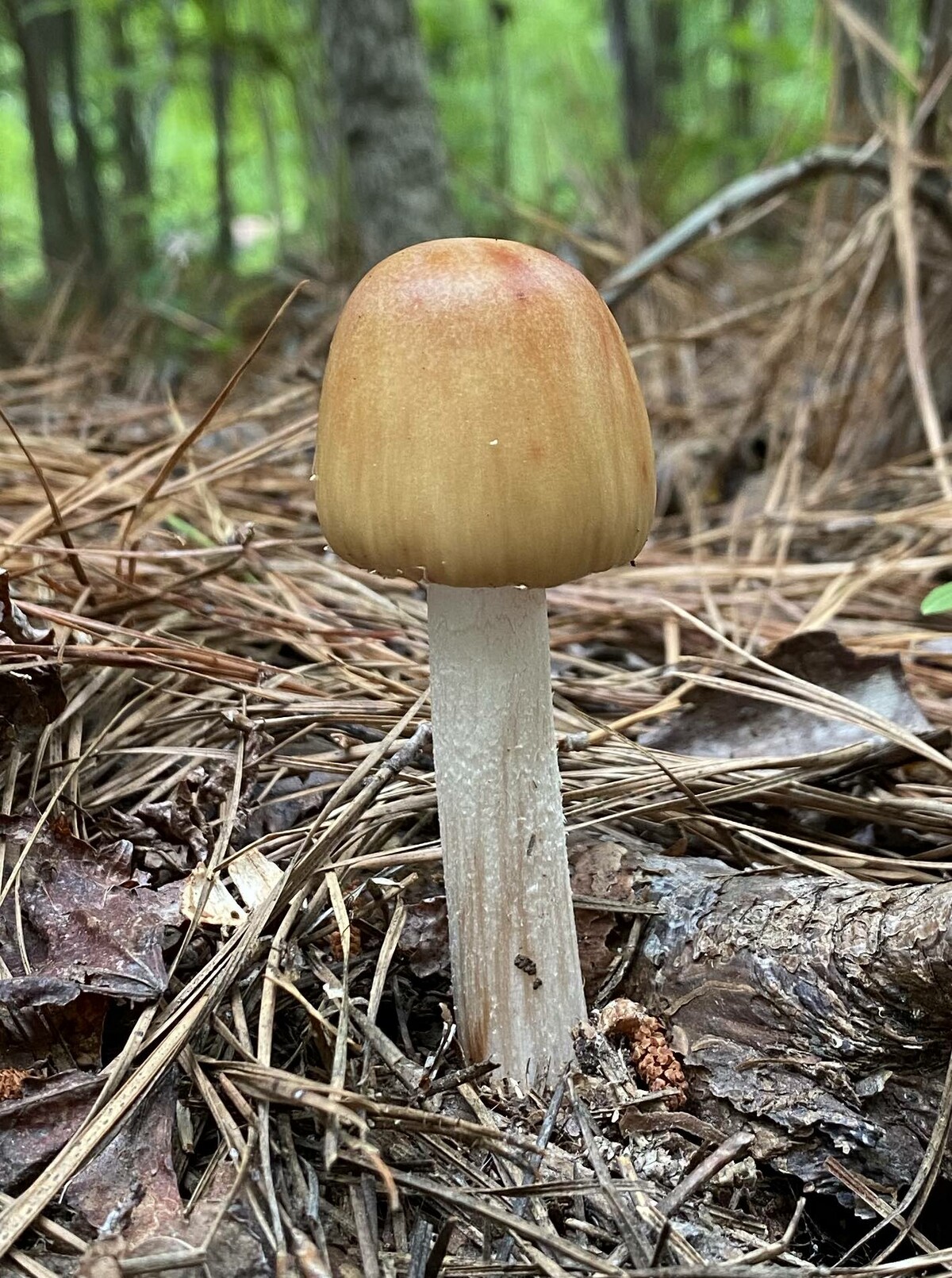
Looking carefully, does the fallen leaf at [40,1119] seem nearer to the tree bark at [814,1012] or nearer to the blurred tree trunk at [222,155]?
the tree bark at [814,1012]

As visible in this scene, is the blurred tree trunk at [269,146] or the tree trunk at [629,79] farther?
the tree trunk at [629,79]

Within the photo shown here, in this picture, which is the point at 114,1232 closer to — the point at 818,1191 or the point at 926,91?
the point at 818,1191

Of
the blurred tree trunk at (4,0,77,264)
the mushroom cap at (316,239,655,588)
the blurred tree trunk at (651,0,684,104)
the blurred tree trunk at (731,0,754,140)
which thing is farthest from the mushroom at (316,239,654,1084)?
the blurred tree trunk at (651,0,684,104)

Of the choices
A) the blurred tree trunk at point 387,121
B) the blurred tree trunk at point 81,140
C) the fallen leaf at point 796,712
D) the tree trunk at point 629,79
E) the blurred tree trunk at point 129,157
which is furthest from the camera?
→ the tree trunk at point 629,79

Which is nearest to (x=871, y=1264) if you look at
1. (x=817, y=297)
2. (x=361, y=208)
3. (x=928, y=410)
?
(x=928, y=410)

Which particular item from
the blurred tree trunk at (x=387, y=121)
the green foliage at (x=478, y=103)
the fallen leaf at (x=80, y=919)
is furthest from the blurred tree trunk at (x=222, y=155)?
the fallen leaf at (x=80, y=919)

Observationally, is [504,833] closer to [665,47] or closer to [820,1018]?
[820,1018]
